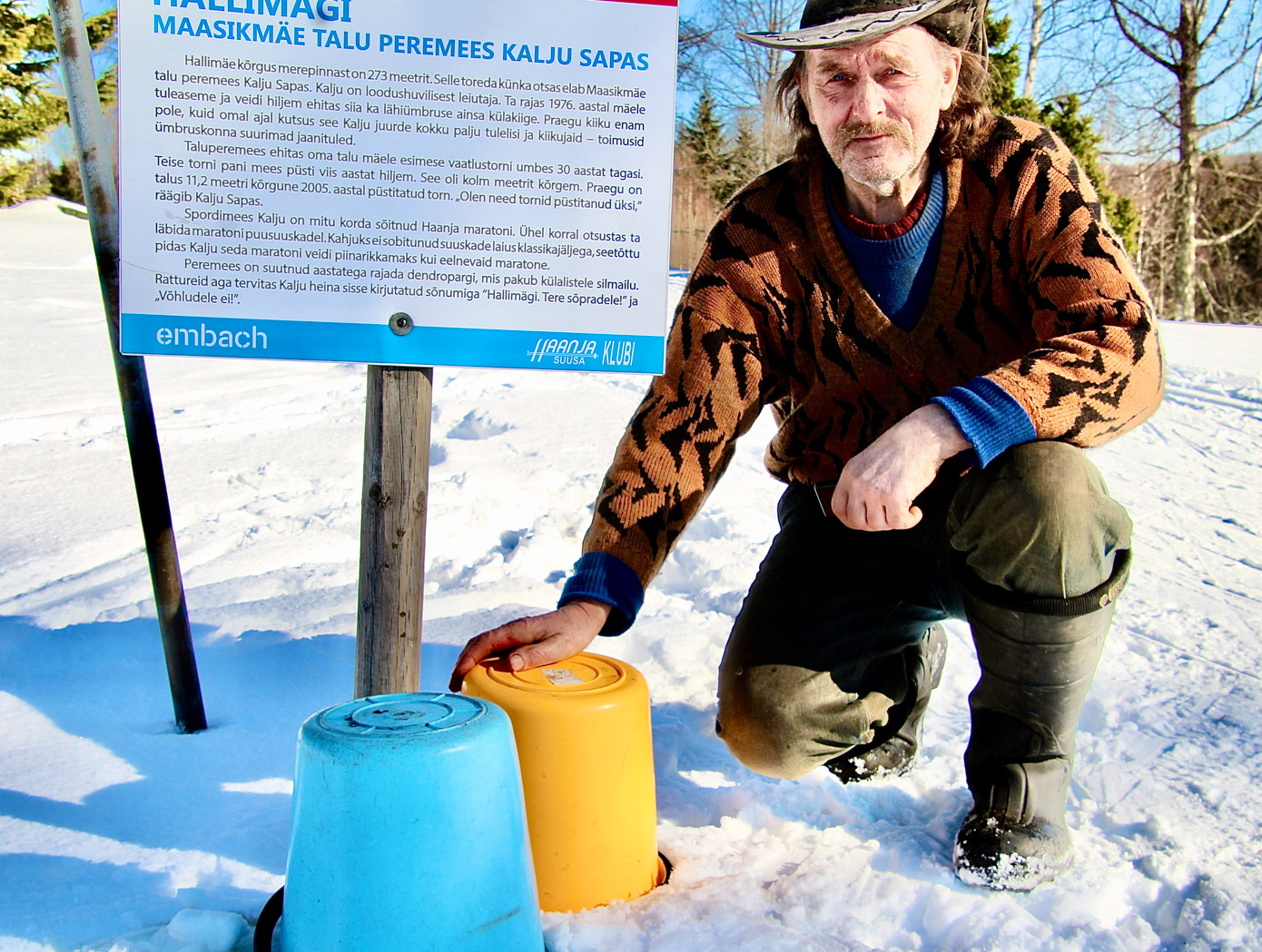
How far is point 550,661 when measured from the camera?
1.56 m

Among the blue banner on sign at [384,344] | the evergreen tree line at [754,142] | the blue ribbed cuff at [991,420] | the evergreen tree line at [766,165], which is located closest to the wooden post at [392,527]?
the blue banner on sign at [384,344]

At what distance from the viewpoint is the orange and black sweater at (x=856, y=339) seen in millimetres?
1576

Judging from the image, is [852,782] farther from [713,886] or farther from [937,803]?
[713,886]

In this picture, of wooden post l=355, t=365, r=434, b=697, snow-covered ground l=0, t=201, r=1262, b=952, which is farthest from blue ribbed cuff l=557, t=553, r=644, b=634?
snow-covered ground l=0, t=201, r=1262, b=952

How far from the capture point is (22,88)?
16.0 m

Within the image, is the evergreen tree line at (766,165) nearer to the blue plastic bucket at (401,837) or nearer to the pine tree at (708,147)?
the pine tree at (708,147)

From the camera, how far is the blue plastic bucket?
1114 mm

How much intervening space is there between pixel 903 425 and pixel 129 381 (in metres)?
1.41

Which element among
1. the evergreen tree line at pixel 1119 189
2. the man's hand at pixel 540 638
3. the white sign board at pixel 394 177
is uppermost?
the evergreen tree line at pixel 1119 189

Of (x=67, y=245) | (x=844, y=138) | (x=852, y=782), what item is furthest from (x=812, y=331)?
(x=67, y=245)

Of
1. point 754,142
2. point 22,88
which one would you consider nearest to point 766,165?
point 754,142

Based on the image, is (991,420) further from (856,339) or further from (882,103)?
(882,103)

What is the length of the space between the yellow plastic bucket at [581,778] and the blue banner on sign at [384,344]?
1.64 feet

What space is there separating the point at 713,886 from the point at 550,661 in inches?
17.6
